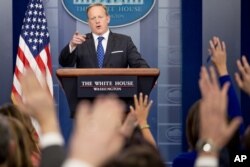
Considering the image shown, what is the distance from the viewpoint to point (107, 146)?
6.04 ft

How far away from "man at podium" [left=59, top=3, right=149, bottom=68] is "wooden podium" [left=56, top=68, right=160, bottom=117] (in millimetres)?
606

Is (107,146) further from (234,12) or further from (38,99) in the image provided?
(234,12)

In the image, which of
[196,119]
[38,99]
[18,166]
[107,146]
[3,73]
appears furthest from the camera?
[3,73]

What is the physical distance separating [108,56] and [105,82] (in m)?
0.84

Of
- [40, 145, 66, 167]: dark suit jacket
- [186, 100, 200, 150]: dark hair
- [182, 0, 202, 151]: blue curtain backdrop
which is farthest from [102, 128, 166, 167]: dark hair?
[182, 0, 202, 151]: blue curtain backdrop

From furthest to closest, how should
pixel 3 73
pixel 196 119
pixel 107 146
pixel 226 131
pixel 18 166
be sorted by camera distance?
pixel 3 73, pixel 196 119, pixel 18 166, pixel 226 131, pixel 107 146

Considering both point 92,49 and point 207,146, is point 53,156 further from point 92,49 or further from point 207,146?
point 92,49

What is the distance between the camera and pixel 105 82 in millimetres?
4965

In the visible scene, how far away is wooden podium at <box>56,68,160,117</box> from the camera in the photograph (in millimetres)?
4895

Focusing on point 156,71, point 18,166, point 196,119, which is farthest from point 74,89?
point 18,166

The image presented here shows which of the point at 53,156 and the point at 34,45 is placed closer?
the point at 53,156

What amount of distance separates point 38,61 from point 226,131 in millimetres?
5596

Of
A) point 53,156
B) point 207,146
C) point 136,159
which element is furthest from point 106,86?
point 136,159

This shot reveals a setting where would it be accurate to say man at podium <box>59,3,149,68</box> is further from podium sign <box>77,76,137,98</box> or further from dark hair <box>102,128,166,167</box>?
dark hair <box>102,128,166,167</box>
